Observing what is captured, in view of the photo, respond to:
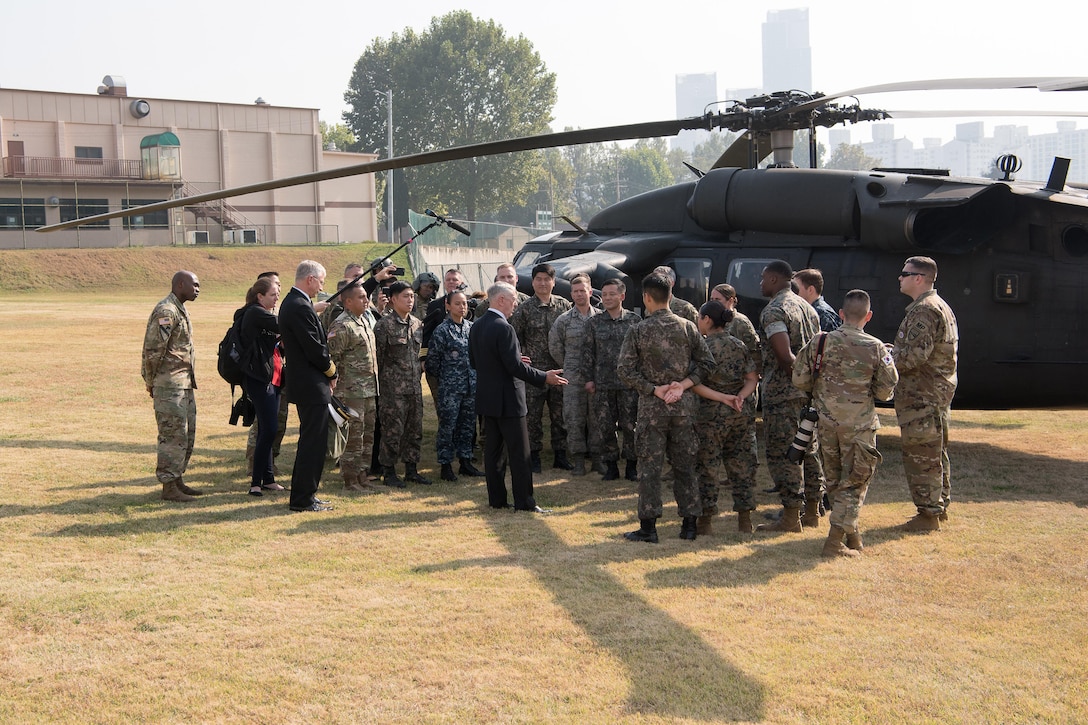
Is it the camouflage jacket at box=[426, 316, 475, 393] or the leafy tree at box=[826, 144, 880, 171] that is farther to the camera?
the leafy tree at box=[826, 144, 880, 171]

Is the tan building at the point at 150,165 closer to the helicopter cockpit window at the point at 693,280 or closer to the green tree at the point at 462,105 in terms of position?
the green tree at the point at 462,105

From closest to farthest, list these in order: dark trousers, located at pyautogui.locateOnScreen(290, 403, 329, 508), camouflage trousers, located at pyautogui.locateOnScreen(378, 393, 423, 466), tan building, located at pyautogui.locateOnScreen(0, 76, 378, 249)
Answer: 1. dark trousers, located at pyautogui.locateOnScreen(290, 403, 329, 508)
2. camouflage trousers, located at pyautogui.locateOnScreen(378, 393, 423, 466)
3. tan building, located at pyautogui.locateOnScreen(0, 76, 378, 249)

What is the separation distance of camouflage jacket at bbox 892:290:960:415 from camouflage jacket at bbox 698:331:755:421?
3.61ft

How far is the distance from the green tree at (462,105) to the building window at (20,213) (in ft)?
101

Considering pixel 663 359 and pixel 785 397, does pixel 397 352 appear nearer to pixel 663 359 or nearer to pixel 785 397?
pixel 663 359

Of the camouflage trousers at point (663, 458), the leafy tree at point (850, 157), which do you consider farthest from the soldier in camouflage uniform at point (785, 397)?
the leafy tree at point (850, 157)

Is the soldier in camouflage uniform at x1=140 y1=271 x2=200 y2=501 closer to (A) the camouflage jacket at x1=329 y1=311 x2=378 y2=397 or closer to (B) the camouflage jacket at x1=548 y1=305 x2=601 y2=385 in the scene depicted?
(A) the camouflage jacket at x1=329 y1=311 x2=378 y2=397

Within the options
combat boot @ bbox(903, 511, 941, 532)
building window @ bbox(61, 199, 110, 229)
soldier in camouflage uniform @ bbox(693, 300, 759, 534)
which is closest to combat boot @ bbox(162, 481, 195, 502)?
soldier in camouflage uniform @ bbox(693, 300, 759, 534)

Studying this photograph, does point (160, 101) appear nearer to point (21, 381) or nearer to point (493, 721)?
point (21, 381)

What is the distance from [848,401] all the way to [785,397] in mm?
799

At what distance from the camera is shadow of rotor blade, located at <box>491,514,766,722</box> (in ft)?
14.1

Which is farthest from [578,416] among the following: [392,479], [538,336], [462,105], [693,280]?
[462,105]

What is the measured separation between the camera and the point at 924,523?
7.03 m

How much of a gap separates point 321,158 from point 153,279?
18654 millimetres
